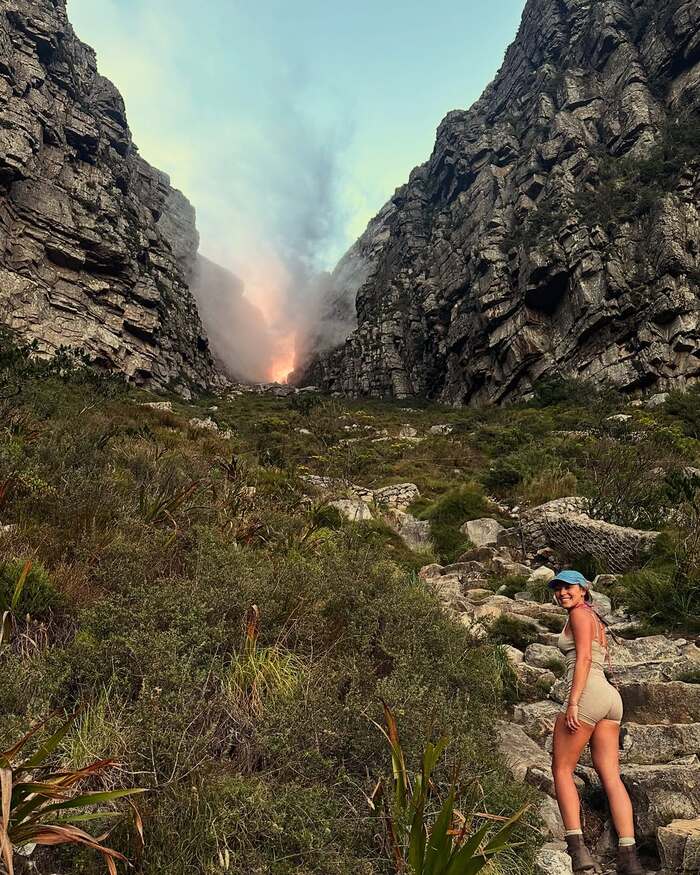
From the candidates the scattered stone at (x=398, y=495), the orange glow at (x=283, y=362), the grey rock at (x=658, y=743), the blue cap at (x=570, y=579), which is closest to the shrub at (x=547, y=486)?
the scattered stone at (x=398, y=495)

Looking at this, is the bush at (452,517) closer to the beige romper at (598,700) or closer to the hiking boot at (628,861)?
the beige romper at (598,700)

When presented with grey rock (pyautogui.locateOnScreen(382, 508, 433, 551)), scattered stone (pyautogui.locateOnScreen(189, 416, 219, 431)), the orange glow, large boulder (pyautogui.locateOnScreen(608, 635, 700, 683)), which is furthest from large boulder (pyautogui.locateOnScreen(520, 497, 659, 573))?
the orange glow

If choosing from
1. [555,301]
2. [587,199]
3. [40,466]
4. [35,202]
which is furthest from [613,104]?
[40,466]

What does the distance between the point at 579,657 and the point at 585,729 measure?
1.33 ft

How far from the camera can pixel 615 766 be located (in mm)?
2686

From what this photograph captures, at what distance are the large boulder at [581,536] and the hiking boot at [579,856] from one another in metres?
6.36

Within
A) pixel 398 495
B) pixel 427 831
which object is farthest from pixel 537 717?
pixel 398 495

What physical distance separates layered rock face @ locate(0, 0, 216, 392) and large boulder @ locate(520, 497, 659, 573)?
35465 mm

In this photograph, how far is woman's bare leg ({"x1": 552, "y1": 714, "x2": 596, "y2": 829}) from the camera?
252cm

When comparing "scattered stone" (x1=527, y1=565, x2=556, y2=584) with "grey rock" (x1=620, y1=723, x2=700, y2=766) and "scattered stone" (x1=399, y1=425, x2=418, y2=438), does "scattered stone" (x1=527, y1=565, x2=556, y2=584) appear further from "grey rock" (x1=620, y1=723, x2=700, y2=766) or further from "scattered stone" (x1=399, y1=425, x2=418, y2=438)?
"scattered stone" (x1=399, y1=425, x2=418, y2=438)

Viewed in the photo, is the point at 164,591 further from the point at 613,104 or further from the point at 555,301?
the point at 613,104

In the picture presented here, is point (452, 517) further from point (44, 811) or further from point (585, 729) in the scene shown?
point (44, 811)

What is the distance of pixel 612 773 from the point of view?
264 centimetres

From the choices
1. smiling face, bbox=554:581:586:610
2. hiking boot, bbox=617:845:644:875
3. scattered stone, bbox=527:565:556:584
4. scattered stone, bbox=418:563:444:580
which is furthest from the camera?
scattered stone, bbox=418:563:444:580
